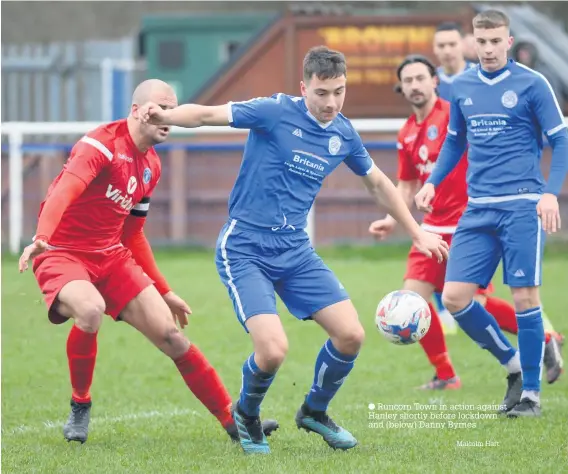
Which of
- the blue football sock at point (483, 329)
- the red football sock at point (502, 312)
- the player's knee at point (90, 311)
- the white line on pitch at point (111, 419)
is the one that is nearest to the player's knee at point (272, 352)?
the player's knee at point (90, 311)

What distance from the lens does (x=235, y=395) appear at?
26.5 ft

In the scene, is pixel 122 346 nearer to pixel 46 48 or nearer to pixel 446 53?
pixel 446 53

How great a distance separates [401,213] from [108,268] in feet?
5.17

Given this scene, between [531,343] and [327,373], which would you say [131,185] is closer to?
[327,373]

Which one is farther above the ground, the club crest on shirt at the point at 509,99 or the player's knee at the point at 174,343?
the club crest on shirt at the point at 509,99

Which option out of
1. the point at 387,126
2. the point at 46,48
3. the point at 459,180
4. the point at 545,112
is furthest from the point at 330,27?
the point at 545,112

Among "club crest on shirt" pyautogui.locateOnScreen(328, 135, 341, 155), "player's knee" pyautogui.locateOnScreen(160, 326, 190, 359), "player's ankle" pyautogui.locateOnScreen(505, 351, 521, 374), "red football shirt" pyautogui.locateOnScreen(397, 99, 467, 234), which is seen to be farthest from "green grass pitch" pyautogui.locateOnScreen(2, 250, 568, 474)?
"club crest on shirt" pyautogui.locateOnScreen(328, 135, 341, 155)

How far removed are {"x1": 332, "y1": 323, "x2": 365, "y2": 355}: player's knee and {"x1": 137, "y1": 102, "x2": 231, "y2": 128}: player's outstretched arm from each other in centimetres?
119

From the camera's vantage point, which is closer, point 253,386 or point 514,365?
point 253,386

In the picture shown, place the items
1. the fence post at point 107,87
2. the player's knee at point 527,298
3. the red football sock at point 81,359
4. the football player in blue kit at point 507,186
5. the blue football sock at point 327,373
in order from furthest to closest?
the fence post at point 107,87 → the player's knee at point 527,298 → the football player in blue kit at point 507,186 → the red football sock at point 81,359 → the blue football sock at point 327,373

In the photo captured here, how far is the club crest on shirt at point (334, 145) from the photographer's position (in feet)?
Result: 20.9

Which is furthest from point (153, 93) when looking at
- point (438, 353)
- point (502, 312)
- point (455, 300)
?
point (502, 312)

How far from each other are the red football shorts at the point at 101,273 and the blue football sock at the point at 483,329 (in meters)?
1.89

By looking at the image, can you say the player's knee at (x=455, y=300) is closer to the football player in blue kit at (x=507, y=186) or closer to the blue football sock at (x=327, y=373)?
the football player in blue kit at (x=507, y=186)
